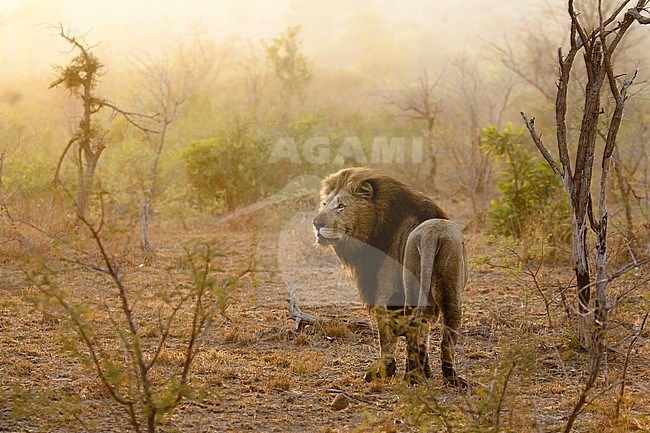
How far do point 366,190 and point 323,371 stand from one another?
1.32 m

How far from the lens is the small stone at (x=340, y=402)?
440 cm

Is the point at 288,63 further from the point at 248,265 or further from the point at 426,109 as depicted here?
the point at 248,265

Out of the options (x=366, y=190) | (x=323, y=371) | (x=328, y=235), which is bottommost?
(x=323, y=371)

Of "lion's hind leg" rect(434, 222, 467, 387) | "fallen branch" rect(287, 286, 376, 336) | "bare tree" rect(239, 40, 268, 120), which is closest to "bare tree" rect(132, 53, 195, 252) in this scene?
"fallen branch" rect(287, 286, 376, 336)

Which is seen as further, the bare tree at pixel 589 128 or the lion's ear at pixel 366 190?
the lion's ear at pixel 366 190

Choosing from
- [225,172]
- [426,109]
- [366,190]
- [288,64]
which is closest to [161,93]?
[225,172]

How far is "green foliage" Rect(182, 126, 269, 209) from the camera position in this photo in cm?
1697

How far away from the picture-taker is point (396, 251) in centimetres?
498

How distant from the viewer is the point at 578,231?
16.9ft

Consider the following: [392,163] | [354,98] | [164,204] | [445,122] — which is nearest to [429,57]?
[354,98]

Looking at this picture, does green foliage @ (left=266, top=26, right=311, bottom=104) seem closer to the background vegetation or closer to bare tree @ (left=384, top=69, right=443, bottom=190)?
the background vegetation

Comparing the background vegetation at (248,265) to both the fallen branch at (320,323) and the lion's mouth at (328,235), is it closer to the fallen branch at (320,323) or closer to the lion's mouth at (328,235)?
the fallen branch at (320,323)

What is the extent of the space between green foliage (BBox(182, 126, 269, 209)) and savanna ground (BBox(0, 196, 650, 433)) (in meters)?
8.24

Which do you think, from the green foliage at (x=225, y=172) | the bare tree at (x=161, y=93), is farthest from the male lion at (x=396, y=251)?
the green foliage at (x=225, y=172)
